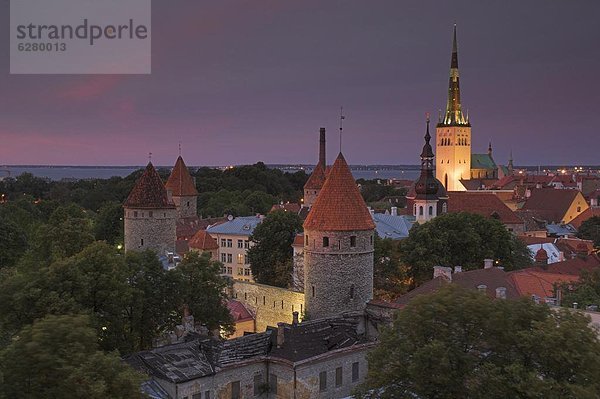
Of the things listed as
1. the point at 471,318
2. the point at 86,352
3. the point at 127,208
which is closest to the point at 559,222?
the point at 127,208

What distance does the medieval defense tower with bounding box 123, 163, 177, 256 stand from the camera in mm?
47625

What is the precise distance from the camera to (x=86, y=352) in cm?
1861

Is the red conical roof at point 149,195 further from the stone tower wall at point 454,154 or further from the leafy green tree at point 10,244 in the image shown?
the stone tower wall at point 454,154

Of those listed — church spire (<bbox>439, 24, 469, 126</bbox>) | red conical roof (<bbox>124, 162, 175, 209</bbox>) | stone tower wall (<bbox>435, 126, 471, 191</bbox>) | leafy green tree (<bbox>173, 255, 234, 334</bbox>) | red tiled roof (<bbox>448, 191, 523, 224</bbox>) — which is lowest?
leafy green tree (<bbox>173, 255, 234, 334</bbox>)

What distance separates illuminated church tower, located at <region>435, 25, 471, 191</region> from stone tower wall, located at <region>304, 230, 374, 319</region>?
94.9 meters

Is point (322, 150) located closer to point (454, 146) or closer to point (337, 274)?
point (337, 274)

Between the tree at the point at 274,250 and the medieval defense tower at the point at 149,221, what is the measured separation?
6.19 meters

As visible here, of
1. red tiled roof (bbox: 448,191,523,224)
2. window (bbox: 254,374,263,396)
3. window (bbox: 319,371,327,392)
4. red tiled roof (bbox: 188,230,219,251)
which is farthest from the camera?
red tiled roof (bbox: 448,191,523,224)

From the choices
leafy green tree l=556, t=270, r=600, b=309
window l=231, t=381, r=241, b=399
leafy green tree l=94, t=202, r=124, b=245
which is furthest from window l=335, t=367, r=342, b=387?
leafy green tree l=94, t=202, r=124, b=245

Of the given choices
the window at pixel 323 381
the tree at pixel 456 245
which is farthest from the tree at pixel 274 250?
the window at pixel 323 381

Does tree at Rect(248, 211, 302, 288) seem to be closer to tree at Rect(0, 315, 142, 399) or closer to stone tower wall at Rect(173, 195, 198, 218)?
stone tower wall at Rect(173, 195, 198, 218)

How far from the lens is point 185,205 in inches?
2719

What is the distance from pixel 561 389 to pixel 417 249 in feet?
85.9

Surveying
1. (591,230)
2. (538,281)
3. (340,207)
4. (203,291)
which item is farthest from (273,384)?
(591,230)
